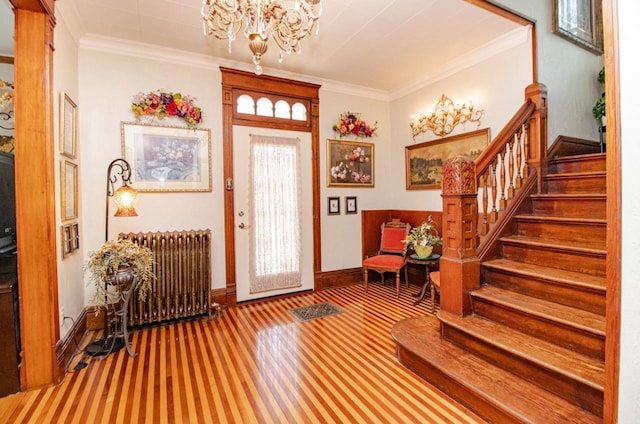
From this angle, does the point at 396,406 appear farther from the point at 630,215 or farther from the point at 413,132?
the point at 413,132

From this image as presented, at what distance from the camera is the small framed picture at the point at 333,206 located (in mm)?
4836

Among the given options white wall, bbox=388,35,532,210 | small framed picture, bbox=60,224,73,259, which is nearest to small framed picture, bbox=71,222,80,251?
small framed picture, bbox=60,224,73,259

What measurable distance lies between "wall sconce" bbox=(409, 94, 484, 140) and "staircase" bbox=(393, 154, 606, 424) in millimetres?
1406

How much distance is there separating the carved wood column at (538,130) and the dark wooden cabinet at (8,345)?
470 cm

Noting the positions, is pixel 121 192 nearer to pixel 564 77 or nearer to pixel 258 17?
pixel 258 17

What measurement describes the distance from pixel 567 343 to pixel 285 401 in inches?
73.7

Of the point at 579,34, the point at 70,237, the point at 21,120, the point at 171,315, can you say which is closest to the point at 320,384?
the point at 171,315

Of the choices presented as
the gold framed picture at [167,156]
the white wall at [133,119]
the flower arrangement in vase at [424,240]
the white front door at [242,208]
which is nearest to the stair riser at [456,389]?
the flower arrangement in vase at [424,240]

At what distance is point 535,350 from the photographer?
1.93m

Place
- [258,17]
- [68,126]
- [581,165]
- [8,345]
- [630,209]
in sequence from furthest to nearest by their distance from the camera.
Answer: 1. [581,165]
2. [68,126]
3. [8,345]
4. [258,17]
5. [630,209]

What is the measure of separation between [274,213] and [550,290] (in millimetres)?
3209

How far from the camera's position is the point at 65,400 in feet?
7.06

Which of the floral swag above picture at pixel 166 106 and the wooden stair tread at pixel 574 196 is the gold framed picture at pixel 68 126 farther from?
the wooden stair tread at pixel 574 196

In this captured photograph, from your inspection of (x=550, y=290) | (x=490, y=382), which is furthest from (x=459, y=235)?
(x=490, y=382)
